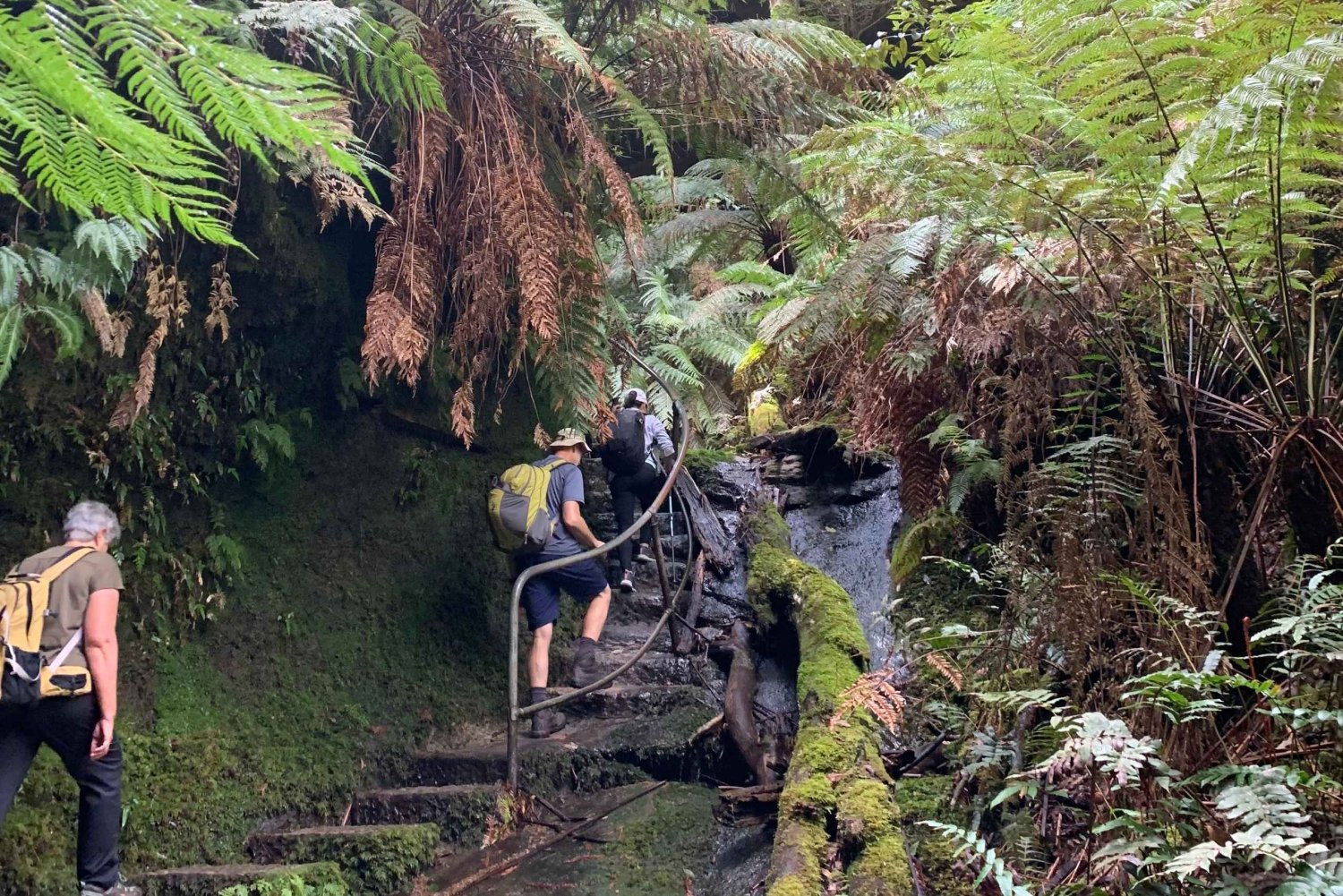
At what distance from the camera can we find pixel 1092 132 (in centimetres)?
306

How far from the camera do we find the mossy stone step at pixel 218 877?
351 centimetres

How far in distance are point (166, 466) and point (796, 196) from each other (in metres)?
3.45

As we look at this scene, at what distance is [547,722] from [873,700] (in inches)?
94.2

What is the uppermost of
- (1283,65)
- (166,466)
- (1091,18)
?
(1091,18)

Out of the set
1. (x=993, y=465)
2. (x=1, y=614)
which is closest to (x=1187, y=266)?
(x=993, y=465)

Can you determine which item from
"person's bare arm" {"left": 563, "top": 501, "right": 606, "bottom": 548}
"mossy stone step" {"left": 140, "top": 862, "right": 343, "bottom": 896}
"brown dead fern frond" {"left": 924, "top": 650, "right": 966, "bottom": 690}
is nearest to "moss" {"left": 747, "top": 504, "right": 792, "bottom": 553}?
"person's bare arm" {"left": 563, "top": 501, "right": 606, "bottom": 548}

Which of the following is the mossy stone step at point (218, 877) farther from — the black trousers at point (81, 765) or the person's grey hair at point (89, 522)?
the person's grey hair at point (89, 522)

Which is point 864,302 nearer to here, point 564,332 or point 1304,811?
point 564,332

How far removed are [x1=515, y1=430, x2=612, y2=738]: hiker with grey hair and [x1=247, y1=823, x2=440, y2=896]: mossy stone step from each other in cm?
125

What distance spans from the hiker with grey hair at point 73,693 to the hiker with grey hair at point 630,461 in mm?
3856

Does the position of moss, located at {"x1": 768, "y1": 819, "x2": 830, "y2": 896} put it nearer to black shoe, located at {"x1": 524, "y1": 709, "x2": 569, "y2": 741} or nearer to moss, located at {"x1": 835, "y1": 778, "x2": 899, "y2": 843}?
moss, located at {"x1": 835, "y1": 778, "x2": 899, "y2": 843}

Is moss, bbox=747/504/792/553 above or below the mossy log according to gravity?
above

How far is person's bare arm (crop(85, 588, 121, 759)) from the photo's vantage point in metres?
3.29

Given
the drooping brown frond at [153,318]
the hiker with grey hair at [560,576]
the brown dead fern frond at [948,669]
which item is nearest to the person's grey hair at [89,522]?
the drooping brown frond at [153,318]
